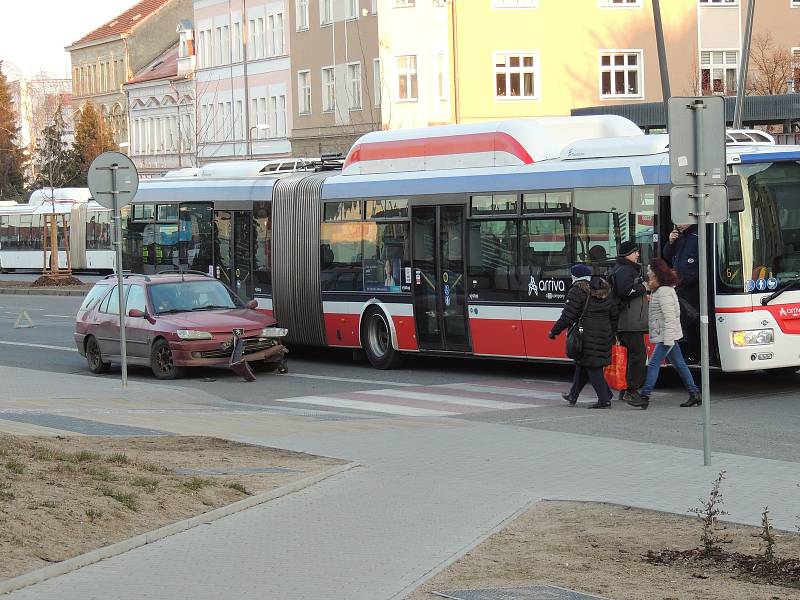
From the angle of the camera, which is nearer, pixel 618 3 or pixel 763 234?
pixel 763 234

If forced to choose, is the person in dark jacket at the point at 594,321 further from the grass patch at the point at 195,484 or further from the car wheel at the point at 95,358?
the car wheel at the point at 95,358

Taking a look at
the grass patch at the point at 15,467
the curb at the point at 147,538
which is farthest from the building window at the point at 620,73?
the grass patch at the point at 15,467

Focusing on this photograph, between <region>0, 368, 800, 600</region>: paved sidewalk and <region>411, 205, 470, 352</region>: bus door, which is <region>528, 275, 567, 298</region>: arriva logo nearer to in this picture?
<region>411, 205, 470, 352</region>: bus door

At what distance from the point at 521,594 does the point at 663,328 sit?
944 cm

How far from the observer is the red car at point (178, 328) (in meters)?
21.4

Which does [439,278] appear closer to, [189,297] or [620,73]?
[189,297]

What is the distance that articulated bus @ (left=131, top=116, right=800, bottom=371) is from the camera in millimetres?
17781

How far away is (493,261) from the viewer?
2062 cm

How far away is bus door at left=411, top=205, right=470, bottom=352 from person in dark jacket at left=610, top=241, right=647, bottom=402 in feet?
13.2

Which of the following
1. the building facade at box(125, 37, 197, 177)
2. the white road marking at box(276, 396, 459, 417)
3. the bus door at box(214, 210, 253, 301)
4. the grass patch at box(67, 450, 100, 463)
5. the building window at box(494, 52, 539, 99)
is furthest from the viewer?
the building facade at box(125, 37, 197, 177)

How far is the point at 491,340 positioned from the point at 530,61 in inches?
1690

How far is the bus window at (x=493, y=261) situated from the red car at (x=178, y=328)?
9.43 ft

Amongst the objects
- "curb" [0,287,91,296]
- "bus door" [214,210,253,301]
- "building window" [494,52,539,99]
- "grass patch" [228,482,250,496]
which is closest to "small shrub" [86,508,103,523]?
"grass patch" [228,482,250,496]

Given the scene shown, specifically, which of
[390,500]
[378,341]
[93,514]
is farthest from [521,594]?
[378,341]
